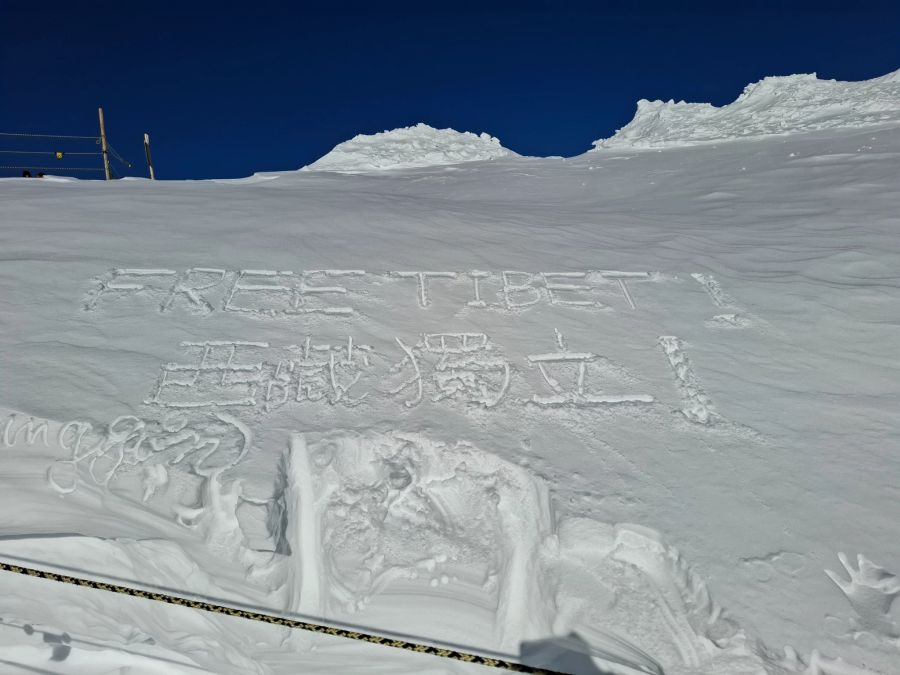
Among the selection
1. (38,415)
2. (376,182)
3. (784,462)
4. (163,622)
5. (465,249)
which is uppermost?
(376,182)

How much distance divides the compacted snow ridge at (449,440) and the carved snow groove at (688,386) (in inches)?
1.0

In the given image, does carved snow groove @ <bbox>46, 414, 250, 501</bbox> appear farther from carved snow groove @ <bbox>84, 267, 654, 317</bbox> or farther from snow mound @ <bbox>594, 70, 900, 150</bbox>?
snow mound @ <bbox>594, 70, 900, 150</bbox>

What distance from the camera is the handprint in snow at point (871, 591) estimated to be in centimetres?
247

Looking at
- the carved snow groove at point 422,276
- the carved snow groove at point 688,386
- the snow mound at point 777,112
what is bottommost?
the carved snow groove at point 688,386

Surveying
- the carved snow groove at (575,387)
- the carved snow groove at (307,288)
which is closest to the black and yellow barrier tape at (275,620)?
the carved snow groove at (575,387)

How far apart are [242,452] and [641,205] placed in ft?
19.9

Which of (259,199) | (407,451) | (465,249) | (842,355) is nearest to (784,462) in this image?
(842,355)

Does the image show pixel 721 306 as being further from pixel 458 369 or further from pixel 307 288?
pixel 307 288

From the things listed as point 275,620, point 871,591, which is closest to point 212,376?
point 275,620

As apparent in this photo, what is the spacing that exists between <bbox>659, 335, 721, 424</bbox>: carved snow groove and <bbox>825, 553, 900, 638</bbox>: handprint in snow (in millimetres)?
1011

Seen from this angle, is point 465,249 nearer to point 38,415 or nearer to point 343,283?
point 343,283

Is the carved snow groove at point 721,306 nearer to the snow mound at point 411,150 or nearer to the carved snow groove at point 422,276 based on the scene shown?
the carved snow groove at point 422,276

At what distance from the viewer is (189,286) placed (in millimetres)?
4742

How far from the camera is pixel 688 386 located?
3.81 metres
